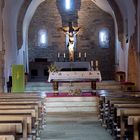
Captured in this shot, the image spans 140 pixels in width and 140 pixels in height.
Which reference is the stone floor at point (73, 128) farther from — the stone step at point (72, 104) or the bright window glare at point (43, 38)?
the bright window glare at point (43, 38)

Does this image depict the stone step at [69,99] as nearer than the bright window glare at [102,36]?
Yes

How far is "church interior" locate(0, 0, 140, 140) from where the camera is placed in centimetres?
816

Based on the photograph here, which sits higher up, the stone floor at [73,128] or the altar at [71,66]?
the altar at [71,66]

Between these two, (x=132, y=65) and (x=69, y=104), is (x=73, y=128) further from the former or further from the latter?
(x=132, y=65)

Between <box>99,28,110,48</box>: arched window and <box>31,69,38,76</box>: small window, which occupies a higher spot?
<box>99,28,110,48</box>: arched window

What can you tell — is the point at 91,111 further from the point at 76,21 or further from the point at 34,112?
the point at 76,21

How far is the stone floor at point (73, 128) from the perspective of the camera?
→ 829 centimetres

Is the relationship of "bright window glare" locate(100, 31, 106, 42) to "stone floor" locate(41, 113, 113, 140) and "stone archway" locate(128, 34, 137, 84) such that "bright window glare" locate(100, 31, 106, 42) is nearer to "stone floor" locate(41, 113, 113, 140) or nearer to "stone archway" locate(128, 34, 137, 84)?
"stone archway" locate(128, 34, 137, 84)

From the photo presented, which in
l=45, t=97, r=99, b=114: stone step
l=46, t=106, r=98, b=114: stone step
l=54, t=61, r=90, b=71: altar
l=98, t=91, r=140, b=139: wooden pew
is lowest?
l=46, t=106, r=98, b=114: stone step

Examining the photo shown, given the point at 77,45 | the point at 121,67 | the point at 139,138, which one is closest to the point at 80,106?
the point at 139,138

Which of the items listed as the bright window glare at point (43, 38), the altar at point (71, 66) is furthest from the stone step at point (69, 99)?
the bright window glare at point (43, 38)

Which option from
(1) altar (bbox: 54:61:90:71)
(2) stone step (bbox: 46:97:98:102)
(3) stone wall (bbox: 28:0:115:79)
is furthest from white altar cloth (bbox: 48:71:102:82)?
(3) stone wall (bbox: 28:0:115:79)

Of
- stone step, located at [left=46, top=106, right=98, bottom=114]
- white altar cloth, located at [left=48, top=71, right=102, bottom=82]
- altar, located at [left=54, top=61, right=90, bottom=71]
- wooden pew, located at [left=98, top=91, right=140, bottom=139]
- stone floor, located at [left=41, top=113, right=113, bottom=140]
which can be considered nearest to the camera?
wooden pew, located at [left=98, top=91, right=140, bottom=139]

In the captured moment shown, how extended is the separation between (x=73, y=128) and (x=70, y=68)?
31.5 ft
